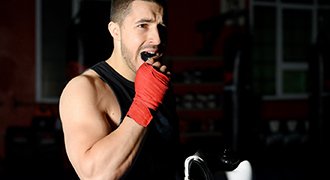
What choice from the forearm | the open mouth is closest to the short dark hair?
the open mouth

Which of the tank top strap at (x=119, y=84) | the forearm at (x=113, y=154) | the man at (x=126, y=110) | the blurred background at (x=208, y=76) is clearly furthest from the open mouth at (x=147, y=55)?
the blurred background at (x=208, y=76)

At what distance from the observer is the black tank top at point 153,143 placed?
134cm

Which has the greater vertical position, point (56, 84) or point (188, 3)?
point (188, 3)

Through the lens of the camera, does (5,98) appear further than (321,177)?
Yes

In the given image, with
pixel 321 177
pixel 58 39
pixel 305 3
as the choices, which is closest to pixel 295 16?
pixel 305 3

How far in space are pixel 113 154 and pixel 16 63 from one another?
468cm

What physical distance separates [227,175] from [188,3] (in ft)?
16.1

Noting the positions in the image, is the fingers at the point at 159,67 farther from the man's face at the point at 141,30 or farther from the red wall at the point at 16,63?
the red wall at the point at 16,63

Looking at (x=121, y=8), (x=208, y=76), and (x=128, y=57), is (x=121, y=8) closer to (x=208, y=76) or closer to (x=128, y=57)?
(x=128, y=57)

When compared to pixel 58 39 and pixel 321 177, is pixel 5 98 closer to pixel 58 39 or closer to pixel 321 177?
pixel 58 39

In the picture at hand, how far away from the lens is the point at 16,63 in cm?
548

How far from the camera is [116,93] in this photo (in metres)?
1.37

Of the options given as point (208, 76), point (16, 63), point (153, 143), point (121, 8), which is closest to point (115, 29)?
point (121, 8)

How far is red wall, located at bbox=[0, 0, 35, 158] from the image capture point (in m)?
5.43
